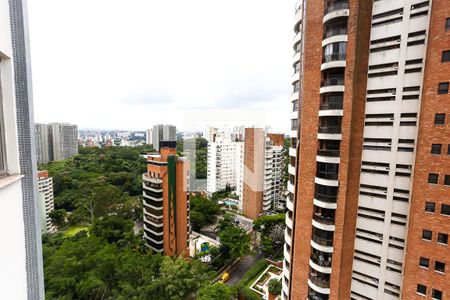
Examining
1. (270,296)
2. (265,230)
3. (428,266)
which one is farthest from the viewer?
Result: (265,230)

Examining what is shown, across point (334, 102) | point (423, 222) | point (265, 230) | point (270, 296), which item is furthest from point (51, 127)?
point (423, 222)

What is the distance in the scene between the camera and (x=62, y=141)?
34.1 meters

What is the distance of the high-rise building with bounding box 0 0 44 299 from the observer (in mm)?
1558

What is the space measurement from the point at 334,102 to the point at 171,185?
32.0 ft

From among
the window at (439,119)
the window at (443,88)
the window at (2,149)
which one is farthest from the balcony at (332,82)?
the window at (2,149)

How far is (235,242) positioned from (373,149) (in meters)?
10.8

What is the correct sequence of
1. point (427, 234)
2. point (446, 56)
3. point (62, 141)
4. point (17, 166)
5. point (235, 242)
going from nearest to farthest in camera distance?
point (17, 166) → point (446, 56) → point (427, 234) → point (235, 242) → point (62, 141)

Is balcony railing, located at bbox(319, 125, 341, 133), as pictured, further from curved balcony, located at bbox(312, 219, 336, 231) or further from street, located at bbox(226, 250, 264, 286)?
street, located at bbox(226, 250, 264, 286)

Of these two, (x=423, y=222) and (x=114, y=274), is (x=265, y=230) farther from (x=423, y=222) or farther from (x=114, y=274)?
(x=423, y=222)

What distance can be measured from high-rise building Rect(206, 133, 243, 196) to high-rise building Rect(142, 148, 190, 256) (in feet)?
41.9

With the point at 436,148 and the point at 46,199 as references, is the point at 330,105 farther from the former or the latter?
the point at 46,199

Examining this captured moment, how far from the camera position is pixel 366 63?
248 inches

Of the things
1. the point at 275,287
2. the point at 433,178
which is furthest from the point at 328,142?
the point at 275,287

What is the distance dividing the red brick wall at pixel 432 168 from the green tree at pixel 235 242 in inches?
378
